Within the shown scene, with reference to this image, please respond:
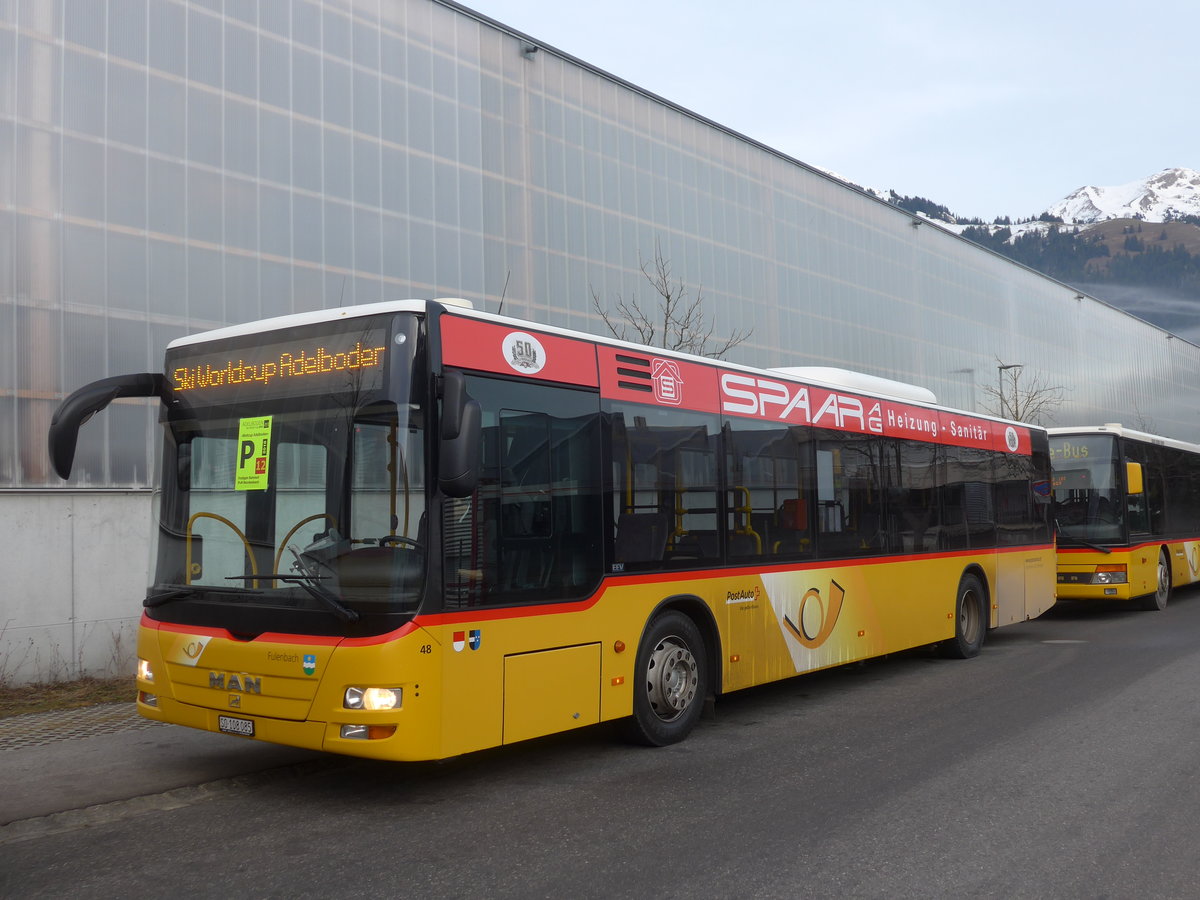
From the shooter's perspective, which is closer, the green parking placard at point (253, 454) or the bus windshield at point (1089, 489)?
the green parking placard at point (253, 454)

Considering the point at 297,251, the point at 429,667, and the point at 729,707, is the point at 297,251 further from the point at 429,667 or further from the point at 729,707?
the point at 429,667

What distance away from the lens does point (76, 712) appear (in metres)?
9.37

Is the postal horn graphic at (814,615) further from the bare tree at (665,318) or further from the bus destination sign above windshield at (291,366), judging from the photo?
the bare tree at (665,318)

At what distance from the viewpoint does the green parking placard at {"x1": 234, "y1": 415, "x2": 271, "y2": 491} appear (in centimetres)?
632

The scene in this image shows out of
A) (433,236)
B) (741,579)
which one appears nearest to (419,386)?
(741,579)

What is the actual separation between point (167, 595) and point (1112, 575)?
1499cm

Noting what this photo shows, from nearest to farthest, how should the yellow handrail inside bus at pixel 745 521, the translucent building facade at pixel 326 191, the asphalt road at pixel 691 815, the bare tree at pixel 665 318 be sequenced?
the asphalt road at pixel 691 815, the yellow handrail inside bus at pixel 745 521, the translucent building facade at pixel 326 191, the bare tree at pixel 665 318

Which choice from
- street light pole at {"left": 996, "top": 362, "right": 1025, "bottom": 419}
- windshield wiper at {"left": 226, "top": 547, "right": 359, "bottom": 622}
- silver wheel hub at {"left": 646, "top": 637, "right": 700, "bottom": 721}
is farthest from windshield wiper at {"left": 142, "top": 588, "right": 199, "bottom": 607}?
street light pole at {"left": 996, "top": 362, "right": 1025, "bottom": 419}

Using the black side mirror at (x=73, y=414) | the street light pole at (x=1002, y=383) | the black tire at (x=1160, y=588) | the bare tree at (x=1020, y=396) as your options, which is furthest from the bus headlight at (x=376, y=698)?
the street light pole at (x=1002, y=383)

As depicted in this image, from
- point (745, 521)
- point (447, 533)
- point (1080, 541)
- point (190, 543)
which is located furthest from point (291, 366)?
point (1080, 541)

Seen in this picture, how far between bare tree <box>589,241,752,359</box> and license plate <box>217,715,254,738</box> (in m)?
13.5

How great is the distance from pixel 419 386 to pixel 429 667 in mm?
1531

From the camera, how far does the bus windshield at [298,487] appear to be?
19.4 ft

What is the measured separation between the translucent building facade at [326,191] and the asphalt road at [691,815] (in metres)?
5.58
